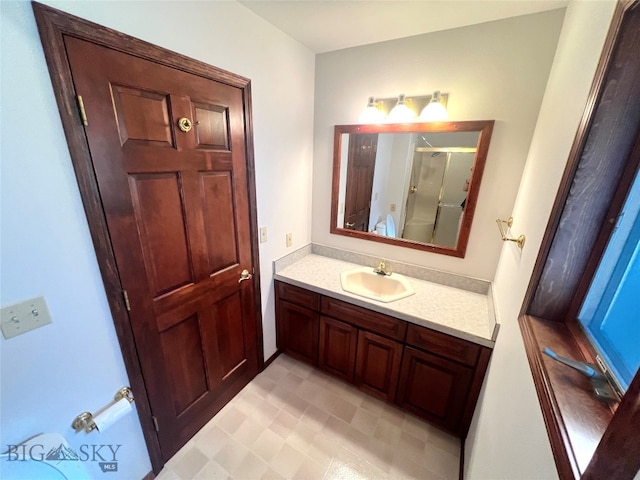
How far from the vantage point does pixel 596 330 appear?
747 millimetres

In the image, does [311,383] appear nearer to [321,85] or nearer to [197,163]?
[197,163]

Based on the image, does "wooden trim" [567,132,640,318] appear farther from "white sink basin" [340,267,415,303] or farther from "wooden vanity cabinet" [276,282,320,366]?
"wooden vanity cabinet" [276,282,320,366]

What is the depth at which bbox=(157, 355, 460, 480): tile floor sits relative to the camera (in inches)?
55.1

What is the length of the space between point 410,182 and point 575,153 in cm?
109

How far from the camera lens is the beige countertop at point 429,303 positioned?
136 centimetres

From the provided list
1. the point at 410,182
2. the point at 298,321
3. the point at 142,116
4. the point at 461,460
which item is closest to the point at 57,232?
the point at 142,116

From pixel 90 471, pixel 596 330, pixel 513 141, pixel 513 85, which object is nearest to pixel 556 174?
pixel 596 330

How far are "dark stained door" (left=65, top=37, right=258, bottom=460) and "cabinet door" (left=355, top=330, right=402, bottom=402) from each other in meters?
0.83

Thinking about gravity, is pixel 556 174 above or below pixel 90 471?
above

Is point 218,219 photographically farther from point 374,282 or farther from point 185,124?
point 374,282

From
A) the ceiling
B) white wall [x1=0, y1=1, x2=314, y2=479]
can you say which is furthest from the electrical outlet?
the ceiling

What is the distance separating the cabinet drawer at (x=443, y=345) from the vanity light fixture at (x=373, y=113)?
4.41 ft

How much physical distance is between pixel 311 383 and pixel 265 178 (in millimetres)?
1543

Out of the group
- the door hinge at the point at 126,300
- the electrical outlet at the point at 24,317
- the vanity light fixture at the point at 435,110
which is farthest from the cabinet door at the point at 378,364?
the electrical outlet at the point at 24,317
